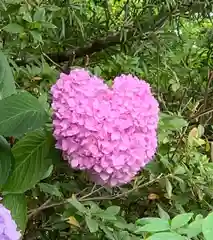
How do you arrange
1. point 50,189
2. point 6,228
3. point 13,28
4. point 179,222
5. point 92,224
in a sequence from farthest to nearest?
point 13,28 → point 50,189 → point 92,224 → point 179,222 → point 6,228

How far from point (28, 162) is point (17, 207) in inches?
3.0

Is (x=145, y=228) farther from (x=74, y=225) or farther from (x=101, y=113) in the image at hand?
(x=74, y=225)

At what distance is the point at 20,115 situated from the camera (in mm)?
995

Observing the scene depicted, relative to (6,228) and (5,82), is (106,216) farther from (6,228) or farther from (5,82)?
(6,228)

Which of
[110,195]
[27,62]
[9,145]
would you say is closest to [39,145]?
[9,145]

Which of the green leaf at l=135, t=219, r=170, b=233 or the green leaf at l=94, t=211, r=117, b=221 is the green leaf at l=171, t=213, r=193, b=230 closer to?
the green leaf at l=135, t=219, r=170, b=233

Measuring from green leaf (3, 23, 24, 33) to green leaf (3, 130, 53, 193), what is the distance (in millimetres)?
517

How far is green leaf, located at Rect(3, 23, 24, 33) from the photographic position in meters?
1.52

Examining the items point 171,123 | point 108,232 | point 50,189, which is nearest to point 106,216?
point 108,232

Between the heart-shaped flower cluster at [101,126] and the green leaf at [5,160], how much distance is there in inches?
3.0

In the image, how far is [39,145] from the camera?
1.06 metres

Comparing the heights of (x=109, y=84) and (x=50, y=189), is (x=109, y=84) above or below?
above

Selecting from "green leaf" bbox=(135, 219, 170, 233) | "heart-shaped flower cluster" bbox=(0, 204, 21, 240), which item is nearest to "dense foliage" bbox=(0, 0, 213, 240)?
"green leaf" bbox=(135, 219, 170, 233)

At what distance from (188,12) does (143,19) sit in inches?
5.4
